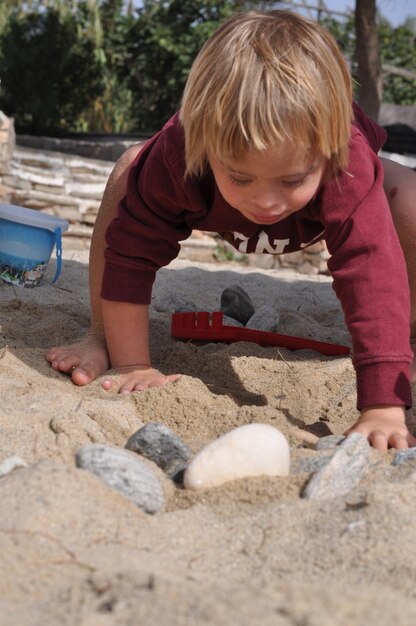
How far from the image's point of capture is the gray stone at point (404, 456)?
67.8 inches

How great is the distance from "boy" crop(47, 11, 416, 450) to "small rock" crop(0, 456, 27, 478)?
780 mm

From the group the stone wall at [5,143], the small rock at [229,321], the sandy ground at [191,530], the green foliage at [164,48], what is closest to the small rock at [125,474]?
the sandy ground at [191,530]

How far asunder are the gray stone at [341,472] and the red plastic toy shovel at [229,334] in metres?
1.11

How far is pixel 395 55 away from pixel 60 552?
1060 centimetres

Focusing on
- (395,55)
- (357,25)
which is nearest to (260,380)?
(357,25)

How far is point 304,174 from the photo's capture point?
1949mm

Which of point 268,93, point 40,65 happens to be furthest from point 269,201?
point 40,65

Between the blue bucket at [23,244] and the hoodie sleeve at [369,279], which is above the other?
the hoodie sleeve at [369,279]

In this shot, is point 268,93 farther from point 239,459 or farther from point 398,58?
point 398,58

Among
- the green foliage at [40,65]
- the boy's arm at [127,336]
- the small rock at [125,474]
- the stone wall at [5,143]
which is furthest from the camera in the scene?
the green foliage at [40,65]

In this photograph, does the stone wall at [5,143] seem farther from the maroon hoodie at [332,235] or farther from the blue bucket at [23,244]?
the maroon hoodie at [332,235]

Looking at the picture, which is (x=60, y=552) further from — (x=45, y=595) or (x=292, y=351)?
(x=292, y=351)

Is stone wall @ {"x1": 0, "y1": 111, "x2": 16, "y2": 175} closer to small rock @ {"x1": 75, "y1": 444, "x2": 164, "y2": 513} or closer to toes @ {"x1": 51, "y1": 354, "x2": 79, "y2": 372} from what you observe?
toes @ {"x1": 51, "y1": 354, "x2": 79, "y2": 372}

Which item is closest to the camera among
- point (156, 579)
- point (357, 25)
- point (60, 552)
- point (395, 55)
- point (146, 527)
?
point (156, 579)
